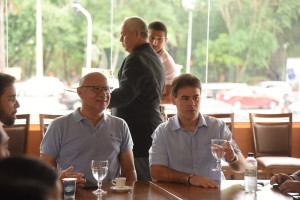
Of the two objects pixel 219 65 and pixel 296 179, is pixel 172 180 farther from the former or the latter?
pixel 219 65

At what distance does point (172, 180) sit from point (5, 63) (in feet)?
11.9

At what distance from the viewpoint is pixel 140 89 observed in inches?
141

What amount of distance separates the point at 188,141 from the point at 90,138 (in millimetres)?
620

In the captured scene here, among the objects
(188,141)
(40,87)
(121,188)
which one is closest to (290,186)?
(188,141)

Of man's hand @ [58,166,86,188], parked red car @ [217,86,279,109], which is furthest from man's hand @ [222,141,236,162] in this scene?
parked red car @ [217,86,279,109]

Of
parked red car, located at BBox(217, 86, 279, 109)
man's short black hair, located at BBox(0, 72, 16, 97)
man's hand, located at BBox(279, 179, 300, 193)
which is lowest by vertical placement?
man's hand, located at BBox(279, 179, 300, 193)

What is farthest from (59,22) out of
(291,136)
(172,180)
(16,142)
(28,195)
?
(28,195)

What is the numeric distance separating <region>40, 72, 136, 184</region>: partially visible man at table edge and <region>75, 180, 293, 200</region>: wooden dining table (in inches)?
14.8

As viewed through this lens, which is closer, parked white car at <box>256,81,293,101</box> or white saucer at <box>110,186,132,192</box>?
white saucer at <box>110,186,132,192</box>

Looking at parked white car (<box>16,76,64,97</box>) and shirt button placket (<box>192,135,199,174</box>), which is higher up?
parked white car (<box>16,76,64,97</box>)

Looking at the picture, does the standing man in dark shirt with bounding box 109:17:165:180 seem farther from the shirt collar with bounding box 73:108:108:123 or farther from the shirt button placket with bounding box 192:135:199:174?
the shirt button placket with bounding box 192:135:199:174

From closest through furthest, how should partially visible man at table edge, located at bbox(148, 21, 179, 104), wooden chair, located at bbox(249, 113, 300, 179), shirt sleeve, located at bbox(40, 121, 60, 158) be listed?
1. shirt sleeve, located at bbox(40, 121, 60, 158)
2. partially visible man at table edge, located at bbox(148, 21, 179, 104)
3. wooden chair, located at bbox(249, 113, 300, 179)

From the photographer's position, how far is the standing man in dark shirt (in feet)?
11.7

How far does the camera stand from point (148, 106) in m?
3.63
